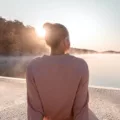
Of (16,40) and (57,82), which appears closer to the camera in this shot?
(57,82)

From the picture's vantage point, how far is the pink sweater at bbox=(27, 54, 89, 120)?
1.74 metres

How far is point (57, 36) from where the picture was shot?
1.71 m

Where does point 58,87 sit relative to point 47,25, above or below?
below

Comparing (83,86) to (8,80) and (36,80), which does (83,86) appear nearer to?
(36,80)

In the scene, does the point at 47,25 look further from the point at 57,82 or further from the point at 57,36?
the point at 57,82

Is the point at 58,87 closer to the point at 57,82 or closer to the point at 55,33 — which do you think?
the point at 57,82

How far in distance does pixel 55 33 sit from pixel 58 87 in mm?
346

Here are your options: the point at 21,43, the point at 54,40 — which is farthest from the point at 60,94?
the point at 21,43

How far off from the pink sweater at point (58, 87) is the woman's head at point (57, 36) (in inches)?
2.5

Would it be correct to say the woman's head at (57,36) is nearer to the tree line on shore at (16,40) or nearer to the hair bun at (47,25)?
the hair bun at (47,25)

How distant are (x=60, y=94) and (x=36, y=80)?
0.59 ft

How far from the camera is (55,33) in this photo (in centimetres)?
171

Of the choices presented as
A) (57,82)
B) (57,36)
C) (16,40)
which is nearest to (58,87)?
(57,82)

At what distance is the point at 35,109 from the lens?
1.82m
